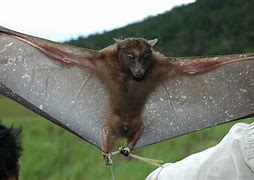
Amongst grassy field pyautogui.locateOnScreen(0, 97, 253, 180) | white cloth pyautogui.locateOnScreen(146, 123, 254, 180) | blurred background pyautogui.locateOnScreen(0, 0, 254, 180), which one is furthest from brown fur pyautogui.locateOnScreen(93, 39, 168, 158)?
grassy field pyautogui.locateOnScreen(0, 97, 253, 180)

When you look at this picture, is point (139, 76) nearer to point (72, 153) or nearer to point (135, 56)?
point (135, 56)

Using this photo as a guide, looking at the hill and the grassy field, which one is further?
the grassy field

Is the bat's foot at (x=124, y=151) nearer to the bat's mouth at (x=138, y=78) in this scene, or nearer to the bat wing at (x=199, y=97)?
the bat wing at (x=199, y=97)

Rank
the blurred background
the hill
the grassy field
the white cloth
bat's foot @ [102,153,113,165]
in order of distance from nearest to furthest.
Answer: bat's foot @ [102,153,113,165], the white cloth, the hill, the blurred background, the grassy field

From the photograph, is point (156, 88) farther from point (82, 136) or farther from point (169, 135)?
point (82, 136)

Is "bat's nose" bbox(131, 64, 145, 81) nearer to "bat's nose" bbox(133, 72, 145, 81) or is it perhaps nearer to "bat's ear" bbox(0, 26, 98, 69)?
"bat's nose" bbox(133, 72, 145, 81)

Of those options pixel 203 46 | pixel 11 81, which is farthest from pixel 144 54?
pixel 203 46

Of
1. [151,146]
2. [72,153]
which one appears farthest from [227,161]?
[72,153]
